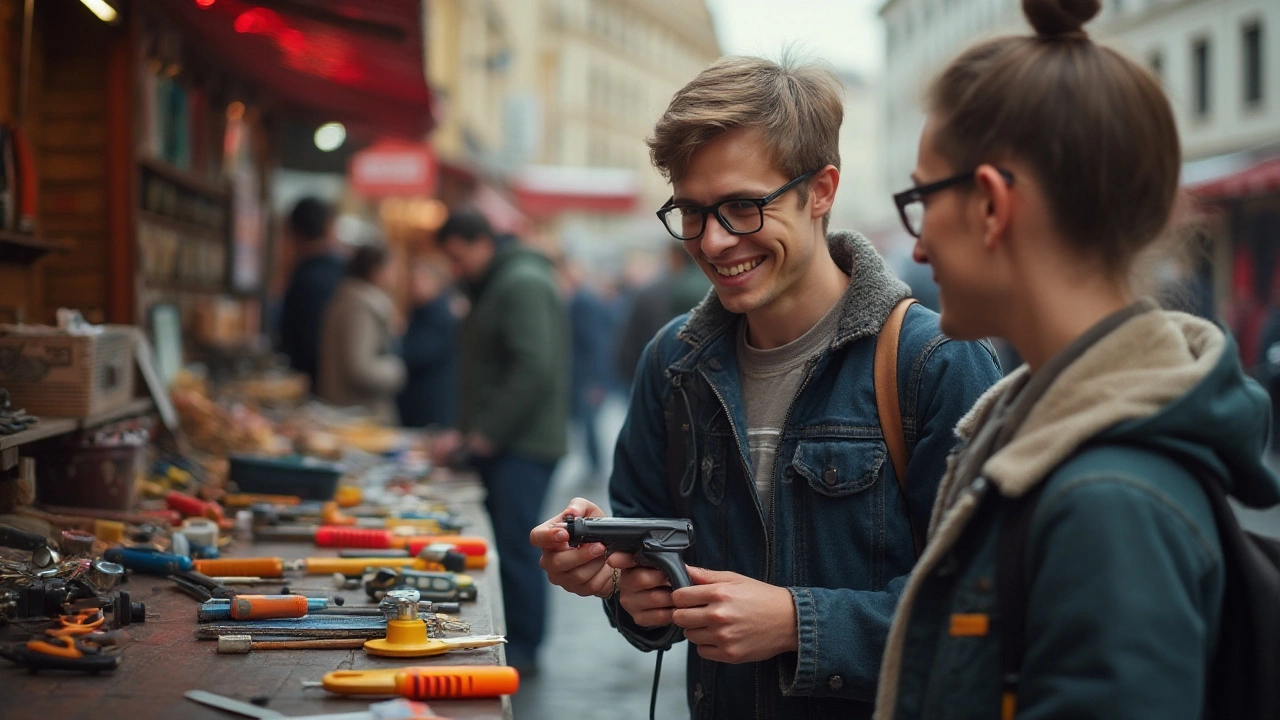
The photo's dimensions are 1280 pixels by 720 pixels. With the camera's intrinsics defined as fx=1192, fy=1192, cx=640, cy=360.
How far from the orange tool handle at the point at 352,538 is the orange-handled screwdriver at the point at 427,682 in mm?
1451

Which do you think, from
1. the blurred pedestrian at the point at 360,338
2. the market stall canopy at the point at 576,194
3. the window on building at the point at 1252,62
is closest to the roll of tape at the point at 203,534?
the blurred pedestrian at the point at 360,338

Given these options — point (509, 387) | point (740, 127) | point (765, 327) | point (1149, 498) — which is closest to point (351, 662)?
point (765, 327)

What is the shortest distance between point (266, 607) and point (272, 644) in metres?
0.19

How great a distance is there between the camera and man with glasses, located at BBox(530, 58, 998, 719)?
226 centimetres

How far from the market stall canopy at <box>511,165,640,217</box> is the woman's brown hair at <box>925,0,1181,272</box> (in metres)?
24.4

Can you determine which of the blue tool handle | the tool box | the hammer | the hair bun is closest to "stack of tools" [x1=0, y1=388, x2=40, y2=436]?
the blue tool handle

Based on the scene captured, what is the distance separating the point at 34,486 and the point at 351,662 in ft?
4.47

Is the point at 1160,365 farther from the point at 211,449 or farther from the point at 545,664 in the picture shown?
the point at 545,664

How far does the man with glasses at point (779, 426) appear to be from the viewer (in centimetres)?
226

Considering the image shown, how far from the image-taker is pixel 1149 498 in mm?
1454

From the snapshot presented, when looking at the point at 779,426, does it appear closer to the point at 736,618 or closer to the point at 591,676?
the point at 736,618

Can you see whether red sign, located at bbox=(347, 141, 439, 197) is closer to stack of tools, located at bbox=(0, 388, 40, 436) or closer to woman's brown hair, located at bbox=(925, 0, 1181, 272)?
stack of tools, located at bbox=(0, 388, 40, 436)

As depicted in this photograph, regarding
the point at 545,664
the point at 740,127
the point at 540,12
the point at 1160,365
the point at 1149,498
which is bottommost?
the point at 545,664

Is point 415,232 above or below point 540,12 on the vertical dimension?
below
